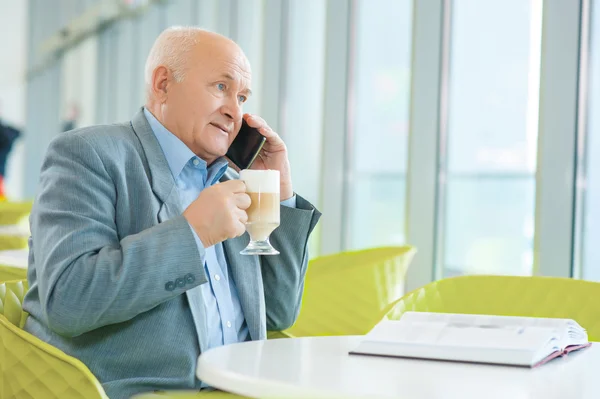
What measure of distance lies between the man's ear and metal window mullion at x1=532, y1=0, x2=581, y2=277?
2.40 metres

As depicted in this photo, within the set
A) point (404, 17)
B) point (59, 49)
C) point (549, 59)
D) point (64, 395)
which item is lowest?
point (64, 395)

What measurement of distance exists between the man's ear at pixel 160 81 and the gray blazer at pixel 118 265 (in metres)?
0.09

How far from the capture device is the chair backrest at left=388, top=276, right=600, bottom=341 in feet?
6.61

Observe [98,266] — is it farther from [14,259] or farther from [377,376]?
[14,259]

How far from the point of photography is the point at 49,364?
61.0 inches

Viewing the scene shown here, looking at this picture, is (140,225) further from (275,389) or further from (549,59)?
(549,59)

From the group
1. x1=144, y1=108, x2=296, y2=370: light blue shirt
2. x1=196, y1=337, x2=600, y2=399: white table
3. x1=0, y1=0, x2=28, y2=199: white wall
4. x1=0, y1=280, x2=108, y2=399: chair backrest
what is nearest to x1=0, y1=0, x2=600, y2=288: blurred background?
x1=144, y1=108, x2=296, y2=370: light blue shirt

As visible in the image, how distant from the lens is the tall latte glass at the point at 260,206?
1.74 m

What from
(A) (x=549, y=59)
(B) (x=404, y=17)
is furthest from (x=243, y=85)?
(B) (x=404, y=17)

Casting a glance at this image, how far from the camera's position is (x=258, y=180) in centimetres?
174

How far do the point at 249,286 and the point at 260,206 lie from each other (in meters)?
0.30

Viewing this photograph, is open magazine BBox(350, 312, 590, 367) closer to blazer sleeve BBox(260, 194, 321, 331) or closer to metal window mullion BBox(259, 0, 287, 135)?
blazer sleeve BBox(260, 194, 321, 331)

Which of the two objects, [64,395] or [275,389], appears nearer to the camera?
[275,389]

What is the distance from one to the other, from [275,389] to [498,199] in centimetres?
334
